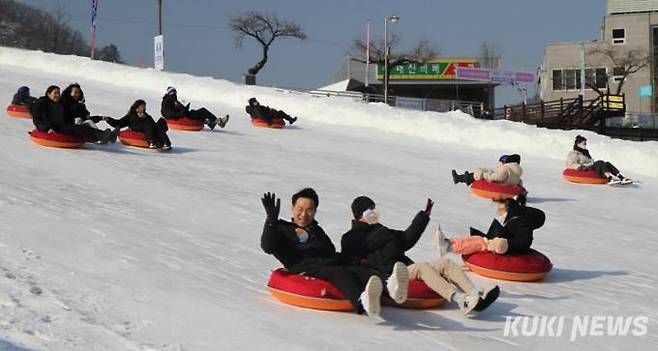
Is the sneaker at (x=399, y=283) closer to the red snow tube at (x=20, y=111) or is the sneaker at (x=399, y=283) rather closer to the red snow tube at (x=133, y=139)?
the red snow tube at (x=133, y=139)

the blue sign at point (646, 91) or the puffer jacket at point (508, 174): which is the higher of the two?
the blue sign at point (646, 91)

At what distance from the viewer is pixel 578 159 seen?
42.1 ft

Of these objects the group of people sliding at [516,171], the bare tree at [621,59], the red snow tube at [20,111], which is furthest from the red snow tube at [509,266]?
the bare tree at [621,59]

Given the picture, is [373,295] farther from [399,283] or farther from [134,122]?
[134,122]

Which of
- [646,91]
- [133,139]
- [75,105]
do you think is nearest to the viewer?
[75,105]

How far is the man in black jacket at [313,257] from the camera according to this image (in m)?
4.16

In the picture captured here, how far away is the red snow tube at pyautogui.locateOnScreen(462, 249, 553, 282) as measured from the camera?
5.91 meters

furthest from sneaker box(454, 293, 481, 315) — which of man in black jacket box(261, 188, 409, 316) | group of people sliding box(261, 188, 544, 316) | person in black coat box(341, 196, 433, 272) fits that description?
man in black jacket box(261, 188, 409, 316)

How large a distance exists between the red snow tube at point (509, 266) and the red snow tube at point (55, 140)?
6.88m

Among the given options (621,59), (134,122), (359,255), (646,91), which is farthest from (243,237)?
(621,59)

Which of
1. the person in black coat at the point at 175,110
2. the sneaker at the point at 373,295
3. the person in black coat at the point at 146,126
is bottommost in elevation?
the sneaker at the point at 373,295

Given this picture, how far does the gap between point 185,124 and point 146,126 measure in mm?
3269

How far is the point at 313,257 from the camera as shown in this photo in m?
4.69

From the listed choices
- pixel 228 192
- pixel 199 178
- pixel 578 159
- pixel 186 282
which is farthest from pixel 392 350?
pixel 578 159
